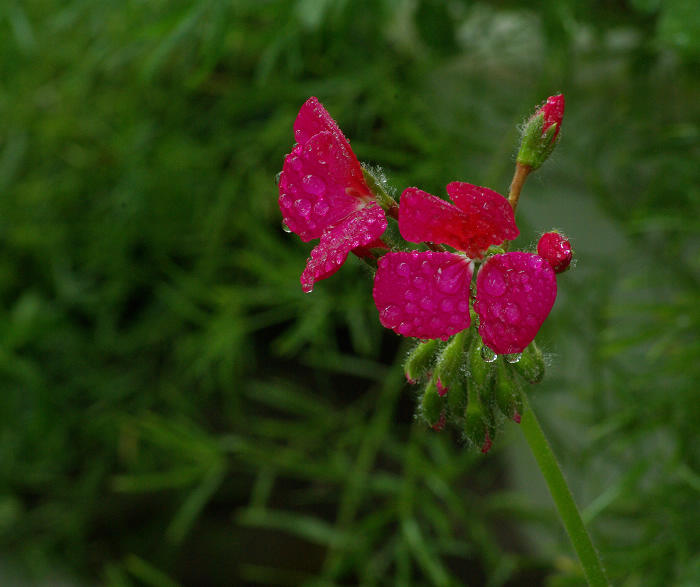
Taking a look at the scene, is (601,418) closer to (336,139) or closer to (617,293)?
(617,293)

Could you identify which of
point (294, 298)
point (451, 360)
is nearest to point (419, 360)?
point (451, 360)

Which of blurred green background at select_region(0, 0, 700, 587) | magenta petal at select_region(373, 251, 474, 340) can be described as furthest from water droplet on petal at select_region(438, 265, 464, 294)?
blurred green background at select_region(0, 0, 700, 587)

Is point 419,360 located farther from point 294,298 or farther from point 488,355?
point 294,298

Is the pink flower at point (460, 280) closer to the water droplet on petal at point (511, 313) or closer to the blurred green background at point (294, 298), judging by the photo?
the water droplet on petal at point (511, 313)

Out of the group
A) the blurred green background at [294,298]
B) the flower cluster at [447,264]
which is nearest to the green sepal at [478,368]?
the flower cluster at [447,264]

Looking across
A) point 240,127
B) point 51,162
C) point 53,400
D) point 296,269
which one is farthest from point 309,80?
point 53,400

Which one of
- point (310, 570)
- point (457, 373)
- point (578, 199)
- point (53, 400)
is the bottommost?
point (310, 570)

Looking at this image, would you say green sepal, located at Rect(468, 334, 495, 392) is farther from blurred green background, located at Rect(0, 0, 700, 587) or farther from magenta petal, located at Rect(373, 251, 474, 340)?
blurred green background, located at Rect(0, 0, 700, 587)

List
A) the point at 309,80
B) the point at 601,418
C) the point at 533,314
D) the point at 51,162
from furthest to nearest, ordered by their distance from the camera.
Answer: the point at 51,162, the point at 309,80, the point at 601,418, the point at 533,314
